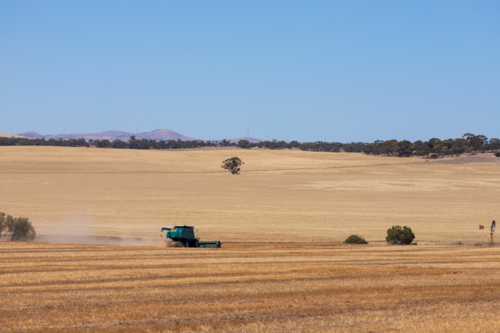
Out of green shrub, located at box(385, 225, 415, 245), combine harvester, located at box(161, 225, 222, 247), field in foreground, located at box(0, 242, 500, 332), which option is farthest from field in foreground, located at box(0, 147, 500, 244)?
field in foreground, located at box(0, 242, 500, 332)

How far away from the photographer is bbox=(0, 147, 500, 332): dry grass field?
14812 mm

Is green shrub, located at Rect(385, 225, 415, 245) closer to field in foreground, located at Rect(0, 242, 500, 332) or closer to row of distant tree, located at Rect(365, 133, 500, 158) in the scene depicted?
field in foreground, located at Rect(0, 242, 500, 332)

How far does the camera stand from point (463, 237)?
43.3m

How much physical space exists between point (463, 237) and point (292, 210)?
889 inches

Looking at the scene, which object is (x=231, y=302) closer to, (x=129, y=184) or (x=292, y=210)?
(x=292, y=210)

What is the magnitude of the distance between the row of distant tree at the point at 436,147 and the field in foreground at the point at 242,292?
148 meters

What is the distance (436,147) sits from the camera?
17288 cm

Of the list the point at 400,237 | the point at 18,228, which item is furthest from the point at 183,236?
the point at 400,237

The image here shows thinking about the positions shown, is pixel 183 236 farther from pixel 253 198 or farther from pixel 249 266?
pixel 253 198

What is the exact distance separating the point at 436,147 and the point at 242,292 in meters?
168

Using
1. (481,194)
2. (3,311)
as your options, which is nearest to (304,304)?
(3,311)

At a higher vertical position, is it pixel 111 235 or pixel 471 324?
pixel 471 324

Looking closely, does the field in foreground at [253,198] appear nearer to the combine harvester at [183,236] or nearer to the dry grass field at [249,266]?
the dry grass field at [249,266]

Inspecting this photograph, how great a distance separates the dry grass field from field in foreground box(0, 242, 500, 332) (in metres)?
0.06
